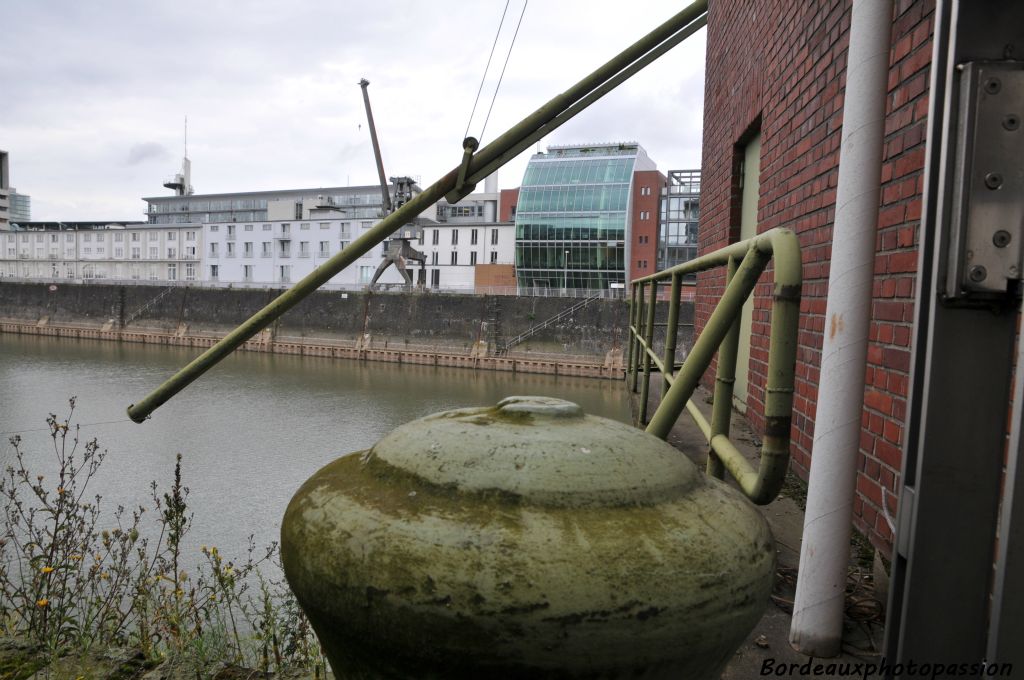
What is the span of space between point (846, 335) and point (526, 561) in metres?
1.01

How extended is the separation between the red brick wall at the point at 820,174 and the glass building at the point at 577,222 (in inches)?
1414

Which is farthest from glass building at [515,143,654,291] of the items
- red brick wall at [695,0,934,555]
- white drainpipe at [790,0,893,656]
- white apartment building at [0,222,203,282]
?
white drainpipe at [790,0,893,656]

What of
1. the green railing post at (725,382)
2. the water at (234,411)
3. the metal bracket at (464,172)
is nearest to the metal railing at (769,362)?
the green railing post at (725,382)

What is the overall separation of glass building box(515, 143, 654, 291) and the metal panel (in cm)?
3991

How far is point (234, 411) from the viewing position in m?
16.2

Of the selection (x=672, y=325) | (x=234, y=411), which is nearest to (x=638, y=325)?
(x=672, y=325)

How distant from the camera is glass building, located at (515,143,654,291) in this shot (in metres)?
40.8

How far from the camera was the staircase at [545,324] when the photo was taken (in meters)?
28.3

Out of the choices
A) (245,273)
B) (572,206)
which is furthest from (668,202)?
(245,273)

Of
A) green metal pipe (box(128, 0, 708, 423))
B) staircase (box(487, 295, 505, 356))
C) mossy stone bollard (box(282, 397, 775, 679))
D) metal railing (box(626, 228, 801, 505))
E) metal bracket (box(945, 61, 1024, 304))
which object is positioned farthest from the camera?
staircase (box(487, 295, 505, 356))

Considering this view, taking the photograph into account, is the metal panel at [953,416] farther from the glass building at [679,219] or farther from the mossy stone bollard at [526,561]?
the glass building at [679,219]

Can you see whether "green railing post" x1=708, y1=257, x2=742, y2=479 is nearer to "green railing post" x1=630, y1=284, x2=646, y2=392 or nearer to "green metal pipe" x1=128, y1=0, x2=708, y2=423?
"green metal pipe" x1=128, y1=0, x2=708, y2=423

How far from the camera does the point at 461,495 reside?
919 millimetres

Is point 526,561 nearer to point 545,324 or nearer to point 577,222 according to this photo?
point 545,324
